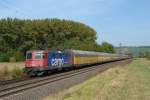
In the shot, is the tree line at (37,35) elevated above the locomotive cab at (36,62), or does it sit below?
above

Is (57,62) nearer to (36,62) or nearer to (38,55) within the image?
(38,55)

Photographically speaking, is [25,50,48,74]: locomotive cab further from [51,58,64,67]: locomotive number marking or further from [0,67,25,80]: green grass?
[51,58,64,67]: locomotive number marking

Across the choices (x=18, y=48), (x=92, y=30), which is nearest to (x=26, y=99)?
(x=18, y=48)

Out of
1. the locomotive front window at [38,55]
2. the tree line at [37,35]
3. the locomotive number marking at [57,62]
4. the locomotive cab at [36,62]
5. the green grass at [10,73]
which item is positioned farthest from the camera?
the tree line at [37,35]

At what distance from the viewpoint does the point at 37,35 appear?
343 ft

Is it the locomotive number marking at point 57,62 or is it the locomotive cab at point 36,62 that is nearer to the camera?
the locomotive cab at point 36,62

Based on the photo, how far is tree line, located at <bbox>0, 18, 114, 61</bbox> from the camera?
99688 millimetres

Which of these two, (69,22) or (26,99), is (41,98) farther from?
(69,22)

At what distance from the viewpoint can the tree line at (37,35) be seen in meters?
99.7

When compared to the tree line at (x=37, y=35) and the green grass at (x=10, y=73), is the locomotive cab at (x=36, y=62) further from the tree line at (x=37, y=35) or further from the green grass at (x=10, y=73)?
the tree line at (x=37, y=35)

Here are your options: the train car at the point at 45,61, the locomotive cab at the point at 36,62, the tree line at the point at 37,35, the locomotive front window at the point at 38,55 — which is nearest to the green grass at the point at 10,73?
the train car at the point at 45,61

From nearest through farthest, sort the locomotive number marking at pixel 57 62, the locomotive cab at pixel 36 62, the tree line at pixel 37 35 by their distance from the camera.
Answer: the locomotive cab at pixel 36 62
the locomotive number marking at pixel 57 62
the tree line at pixel 37 35

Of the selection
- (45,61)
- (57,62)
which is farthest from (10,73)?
(57,62)

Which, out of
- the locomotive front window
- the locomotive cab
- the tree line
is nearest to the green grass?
the locomotive cab
